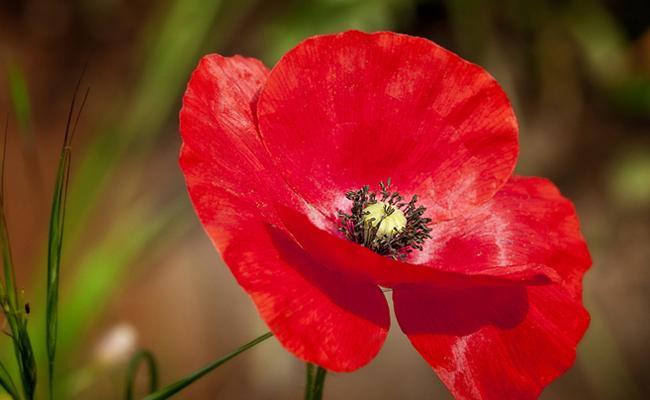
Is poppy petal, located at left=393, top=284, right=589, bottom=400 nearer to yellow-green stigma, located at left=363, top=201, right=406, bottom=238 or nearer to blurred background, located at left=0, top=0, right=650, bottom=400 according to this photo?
yellow-green stigma, located at left=363, top=201, right=406, bottom=238

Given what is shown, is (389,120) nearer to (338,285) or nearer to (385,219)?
(385,219)

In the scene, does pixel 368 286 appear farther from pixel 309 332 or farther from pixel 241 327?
pixel 241 327

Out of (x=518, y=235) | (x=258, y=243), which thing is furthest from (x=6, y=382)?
(x=518, y=235)

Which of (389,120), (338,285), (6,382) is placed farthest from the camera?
(389,120)

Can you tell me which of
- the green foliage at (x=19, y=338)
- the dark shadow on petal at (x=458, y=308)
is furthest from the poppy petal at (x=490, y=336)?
the green foliage at (x=19, y=338)

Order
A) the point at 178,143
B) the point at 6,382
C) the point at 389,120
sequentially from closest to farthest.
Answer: the point at 6,382, the point at 389,120, the point at 178,143

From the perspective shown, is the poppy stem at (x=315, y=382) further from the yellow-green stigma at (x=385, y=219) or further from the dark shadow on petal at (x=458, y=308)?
the yellow-green stigma at (x=385, y=219)
